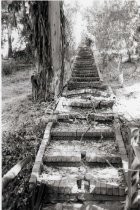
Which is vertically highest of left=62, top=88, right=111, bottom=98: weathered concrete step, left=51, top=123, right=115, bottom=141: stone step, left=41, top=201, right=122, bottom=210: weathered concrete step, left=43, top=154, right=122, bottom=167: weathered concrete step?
left=62, top=88, right=111, bottom=98: weathered concrete step

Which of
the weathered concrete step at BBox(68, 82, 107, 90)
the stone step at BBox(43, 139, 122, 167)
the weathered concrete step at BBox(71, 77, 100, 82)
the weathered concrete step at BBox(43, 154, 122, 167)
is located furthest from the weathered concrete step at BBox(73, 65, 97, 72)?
the weathered concrete step at BBox(43, 154, 122, 167)

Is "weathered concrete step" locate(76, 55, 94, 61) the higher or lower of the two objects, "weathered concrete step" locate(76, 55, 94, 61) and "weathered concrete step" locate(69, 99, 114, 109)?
the higher

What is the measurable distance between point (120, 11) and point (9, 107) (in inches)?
525

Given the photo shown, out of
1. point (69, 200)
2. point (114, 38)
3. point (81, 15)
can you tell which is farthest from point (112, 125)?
point (81, 15)

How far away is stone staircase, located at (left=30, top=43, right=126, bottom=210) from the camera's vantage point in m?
4.69

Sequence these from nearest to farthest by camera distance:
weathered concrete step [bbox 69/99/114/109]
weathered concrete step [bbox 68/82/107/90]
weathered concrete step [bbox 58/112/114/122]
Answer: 1. weathered concrete step [bbox 58/112/114/122]
2. weathered concrete step [bbox 69/99/114/109]
3. weathered concrete step [bbox 68/82/107/90]

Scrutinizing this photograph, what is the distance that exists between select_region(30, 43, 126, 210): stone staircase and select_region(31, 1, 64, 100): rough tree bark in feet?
2.94

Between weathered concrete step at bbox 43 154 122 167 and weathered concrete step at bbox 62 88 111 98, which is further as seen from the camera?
weathered concrete step at bbox 62 88 111 98

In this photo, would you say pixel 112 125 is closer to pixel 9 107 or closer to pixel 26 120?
pixel 26 120

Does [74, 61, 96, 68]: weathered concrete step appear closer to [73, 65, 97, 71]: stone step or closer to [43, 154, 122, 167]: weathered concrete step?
[73, 65, 97, 71]: stone step

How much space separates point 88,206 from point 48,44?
5.20 metres

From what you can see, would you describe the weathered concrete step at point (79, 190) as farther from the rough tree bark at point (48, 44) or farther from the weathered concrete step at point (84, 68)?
the weathered concrete step at point (84, 68)

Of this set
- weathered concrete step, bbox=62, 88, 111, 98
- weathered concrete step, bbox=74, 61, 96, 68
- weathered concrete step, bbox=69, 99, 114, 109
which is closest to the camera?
weathered concrete step, bbox=69, 99, 114, 109

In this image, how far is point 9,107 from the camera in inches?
382
